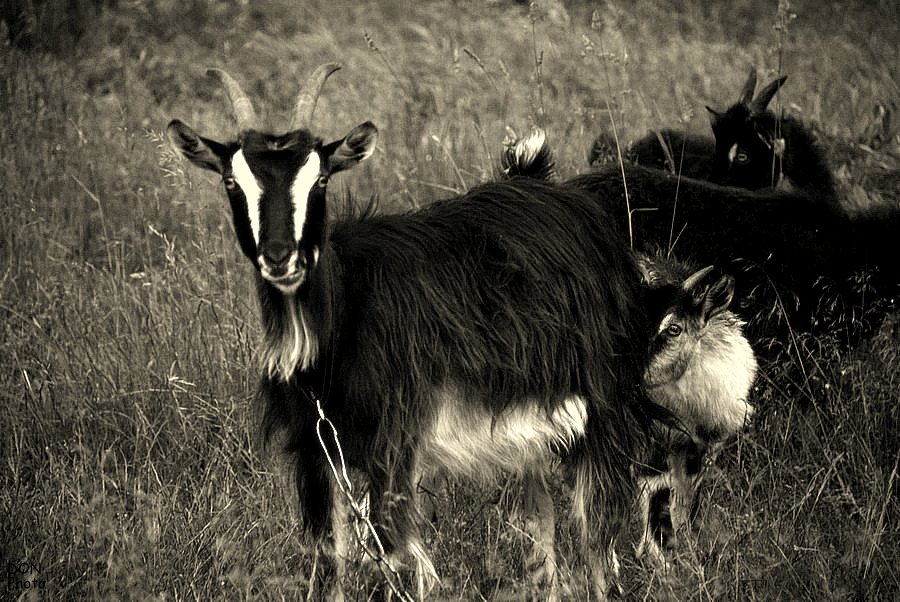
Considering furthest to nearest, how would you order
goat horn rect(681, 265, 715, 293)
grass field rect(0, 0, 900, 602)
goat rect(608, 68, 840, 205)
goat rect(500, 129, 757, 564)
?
1. goat rect(608, 68, 840, 205)
2. goat horn rect(681, 265, 715, 293)
3. goat rect(500, 129, 757, 564)
4. grass field rect(0, 0, 900, 602)

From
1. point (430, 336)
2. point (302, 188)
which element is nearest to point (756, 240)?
point (430, 336)

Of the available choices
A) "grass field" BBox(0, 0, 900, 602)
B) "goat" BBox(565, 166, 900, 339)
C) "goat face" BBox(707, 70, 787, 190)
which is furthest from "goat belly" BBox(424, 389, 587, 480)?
"goat face" BBox(707, 70, 787, 190)

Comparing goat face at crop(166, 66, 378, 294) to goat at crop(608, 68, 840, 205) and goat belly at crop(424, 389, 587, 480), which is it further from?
goat at crop(608, 68, 840, 205)

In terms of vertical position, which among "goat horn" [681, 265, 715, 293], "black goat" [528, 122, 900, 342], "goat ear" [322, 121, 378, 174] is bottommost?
"black goat" [528, 122, 900, 342]

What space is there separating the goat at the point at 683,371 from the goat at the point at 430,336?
15.8 inches

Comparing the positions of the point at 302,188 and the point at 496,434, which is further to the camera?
the point at 496,434

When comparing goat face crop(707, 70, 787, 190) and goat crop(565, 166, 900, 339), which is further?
goat face crop(707, 70, 787, 190)

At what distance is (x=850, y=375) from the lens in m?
6.03

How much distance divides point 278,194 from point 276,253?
239 millimetres

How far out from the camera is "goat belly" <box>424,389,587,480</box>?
14.3 ft

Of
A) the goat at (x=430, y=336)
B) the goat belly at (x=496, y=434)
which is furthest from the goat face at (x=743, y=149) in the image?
the goat belly at (x=496, y=434)

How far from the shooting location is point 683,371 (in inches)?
216

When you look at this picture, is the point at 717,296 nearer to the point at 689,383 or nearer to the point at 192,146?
the point at 689,383

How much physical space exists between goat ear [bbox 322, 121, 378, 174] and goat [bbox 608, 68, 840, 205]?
4.14 metres
